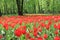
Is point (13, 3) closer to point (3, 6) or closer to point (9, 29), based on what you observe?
point (3, 6)

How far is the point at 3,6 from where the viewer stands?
19109mm

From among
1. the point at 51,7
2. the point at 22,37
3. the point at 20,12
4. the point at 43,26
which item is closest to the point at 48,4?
the point at 51,7

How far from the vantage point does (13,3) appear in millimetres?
19875

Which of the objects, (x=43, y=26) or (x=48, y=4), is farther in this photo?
(x=48, y=4)

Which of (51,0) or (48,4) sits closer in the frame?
(51,0)

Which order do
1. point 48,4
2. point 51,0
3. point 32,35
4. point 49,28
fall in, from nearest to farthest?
point 32,35, point 49,28, point 51,0, point 48,4

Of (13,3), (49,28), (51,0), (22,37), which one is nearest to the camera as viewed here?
(22,37)

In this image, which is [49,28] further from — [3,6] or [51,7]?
[3,6]

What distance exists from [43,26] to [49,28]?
25 cm

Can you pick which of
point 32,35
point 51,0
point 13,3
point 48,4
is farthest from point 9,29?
point 13,3

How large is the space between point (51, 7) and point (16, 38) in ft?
42.5

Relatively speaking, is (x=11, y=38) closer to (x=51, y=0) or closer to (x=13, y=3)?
(x=51, y=0)

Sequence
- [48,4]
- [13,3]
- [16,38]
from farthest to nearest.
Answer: [13,3]
[48,4]
[16,38]

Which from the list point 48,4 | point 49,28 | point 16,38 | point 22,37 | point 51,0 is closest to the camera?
point 22,37
